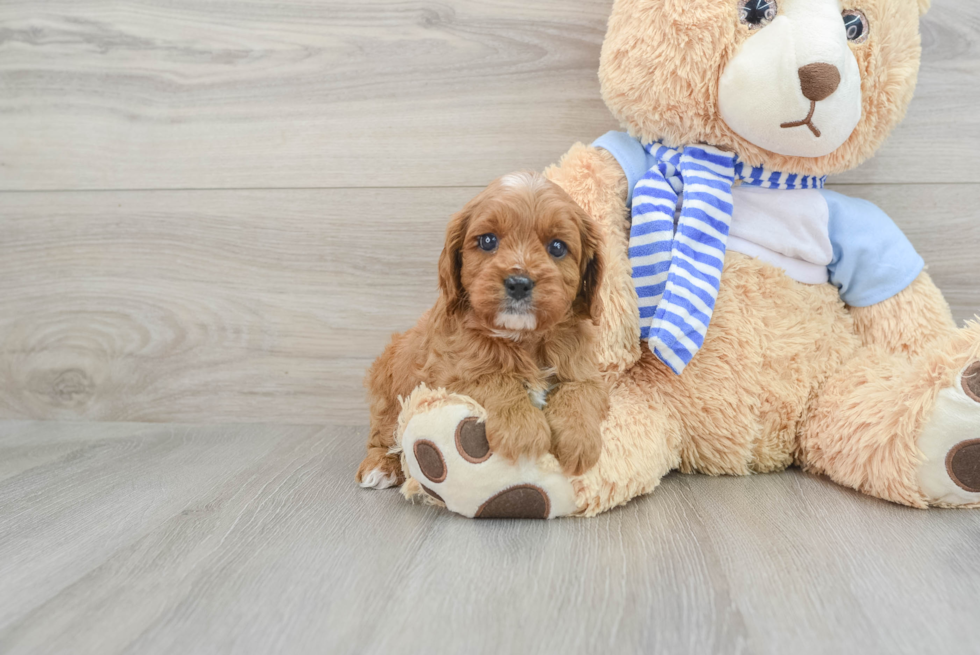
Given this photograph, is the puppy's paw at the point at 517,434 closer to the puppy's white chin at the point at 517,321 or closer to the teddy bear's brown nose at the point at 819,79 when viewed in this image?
the puppy's white chin at the point at 517,321

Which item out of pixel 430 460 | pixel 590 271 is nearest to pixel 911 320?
pixel 590 271

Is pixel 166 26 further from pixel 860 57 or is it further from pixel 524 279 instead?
pixel 860 57

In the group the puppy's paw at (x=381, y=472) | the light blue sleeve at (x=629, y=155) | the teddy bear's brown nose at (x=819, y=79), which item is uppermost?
the teddy bear's brown nose at (x=819, y=79)

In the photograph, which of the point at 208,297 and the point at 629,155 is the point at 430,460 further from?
the point at 208,297

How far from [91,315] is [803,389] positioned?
5.55ft

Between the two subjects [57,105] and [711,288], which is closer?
[711,288]

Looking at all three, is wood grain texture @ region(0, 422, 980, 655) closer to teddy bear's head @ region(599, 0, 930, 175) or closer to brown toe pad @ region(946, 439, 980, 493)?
brown toe pad @ region(946, 439, 980, 493)

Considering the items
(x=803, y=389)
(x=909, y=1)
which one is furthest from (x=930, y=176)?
(x=803, y=389)

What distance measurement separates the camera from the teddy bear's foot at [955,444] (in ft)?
3.43

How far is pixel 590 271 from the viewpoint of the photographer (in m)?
1.09

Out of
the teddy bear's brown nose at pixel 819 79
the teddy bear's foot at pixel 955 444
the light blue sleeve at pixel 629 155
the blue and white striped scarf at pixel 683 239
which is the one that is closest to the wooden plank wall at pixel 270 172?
the light blue sleeve at pixel 629 155

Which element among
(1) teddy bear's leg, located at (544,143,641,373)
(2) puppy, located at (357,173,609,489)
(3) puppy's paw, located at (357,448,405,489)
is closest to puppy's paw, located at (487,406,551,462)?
(2) puppy, located at (357,173,609,489)

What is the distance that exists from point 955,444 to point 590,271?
61cm

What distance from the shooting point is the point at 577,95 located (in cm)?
156
